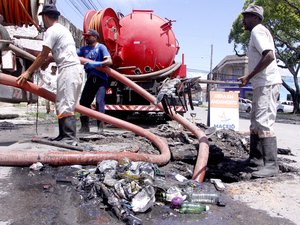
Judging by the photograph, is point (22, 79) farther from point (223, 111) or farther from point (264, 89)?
point (223, 111)

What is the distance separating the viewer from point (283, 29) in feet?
98.6

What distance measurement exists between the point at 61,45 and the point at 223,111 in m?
5.19

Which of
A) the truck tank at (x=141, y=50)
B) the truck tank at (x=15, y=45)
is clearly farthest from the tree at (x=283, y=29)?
the truck tank at (x=15, y=45)

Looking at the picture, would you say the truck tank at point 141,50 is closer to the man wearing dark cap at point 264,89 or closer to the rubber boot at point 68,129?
the rubber boot at point 68,129

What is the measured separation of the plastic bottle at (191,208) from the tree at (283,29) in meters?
23.5

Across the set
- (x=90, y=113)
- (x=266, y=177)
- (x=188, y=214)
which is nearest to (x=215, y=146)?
(x=266, y=177)

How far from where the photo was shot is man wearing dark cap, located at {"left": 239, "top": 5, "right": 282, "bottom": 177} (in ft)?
15.2

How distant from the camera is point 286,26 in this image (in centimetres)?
2952

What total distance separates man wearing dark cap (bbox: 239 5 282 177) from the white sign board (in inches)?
166

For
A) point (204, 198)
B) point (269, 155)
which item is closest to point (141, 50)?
point (269, 155)

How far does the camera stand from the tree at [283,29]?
2762 cm

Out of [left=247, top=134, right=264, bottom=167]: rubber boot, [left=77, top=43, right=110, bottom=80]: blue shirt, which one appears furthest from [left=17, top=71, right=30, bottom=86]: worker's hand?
[left=247, top=134, right=264, bottom=167]: rubber boot

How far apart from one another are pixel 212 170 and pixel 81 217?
2.73 m

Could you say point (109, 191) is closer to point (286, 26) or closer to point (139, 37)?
point (139, 37)
